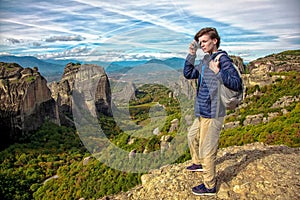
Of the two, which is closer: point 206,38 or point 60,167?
point 206,38

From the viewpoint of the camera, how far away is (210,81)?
4.28 m

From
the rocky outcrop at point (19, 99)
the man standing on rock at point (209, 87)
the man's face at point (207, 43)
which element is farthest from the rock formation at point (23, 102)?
the man's face at point (207, 43)

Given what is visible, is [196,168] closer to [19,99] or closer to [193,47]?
[193,47]

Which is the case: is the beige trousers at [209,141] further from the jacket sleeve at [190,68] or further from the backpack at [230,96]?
the jacket sleeve at [190,68]

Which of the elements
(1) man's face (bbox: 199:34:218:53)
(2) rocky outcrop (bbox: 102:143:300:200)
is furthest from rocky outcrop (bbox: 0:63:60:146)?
(1) man's face (bbox: 199:34:218:53)

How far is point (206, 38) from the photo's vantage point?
13.9 feet

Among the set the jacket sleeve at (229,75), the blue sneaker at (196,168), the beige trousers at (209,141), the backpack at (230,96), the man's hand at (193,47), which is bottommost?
the blue sneaker at (196,168)

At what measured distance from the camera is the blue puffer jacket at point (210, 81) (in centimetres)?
380

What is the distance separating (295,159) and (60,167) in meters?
32.7

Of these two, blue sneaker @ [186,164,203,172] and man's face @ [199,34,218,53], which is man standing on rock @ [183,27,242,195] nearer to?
man's face @ [199,34,218,53]

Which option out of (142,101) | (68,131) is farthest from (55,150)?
(142,101)

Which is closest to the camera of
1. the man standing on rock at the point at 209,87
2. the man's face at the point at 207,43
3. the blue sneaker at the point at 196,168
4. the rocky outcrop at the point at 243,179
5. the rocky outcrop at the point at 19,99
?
the man standing on rock at the point at 209,87

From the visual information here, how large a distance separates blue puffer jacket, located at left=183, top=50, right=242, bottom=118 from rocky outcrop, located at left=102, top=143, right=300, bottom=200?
1571 millimetres

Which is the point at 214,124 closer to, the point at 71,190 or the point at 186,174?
the point at 186,174
